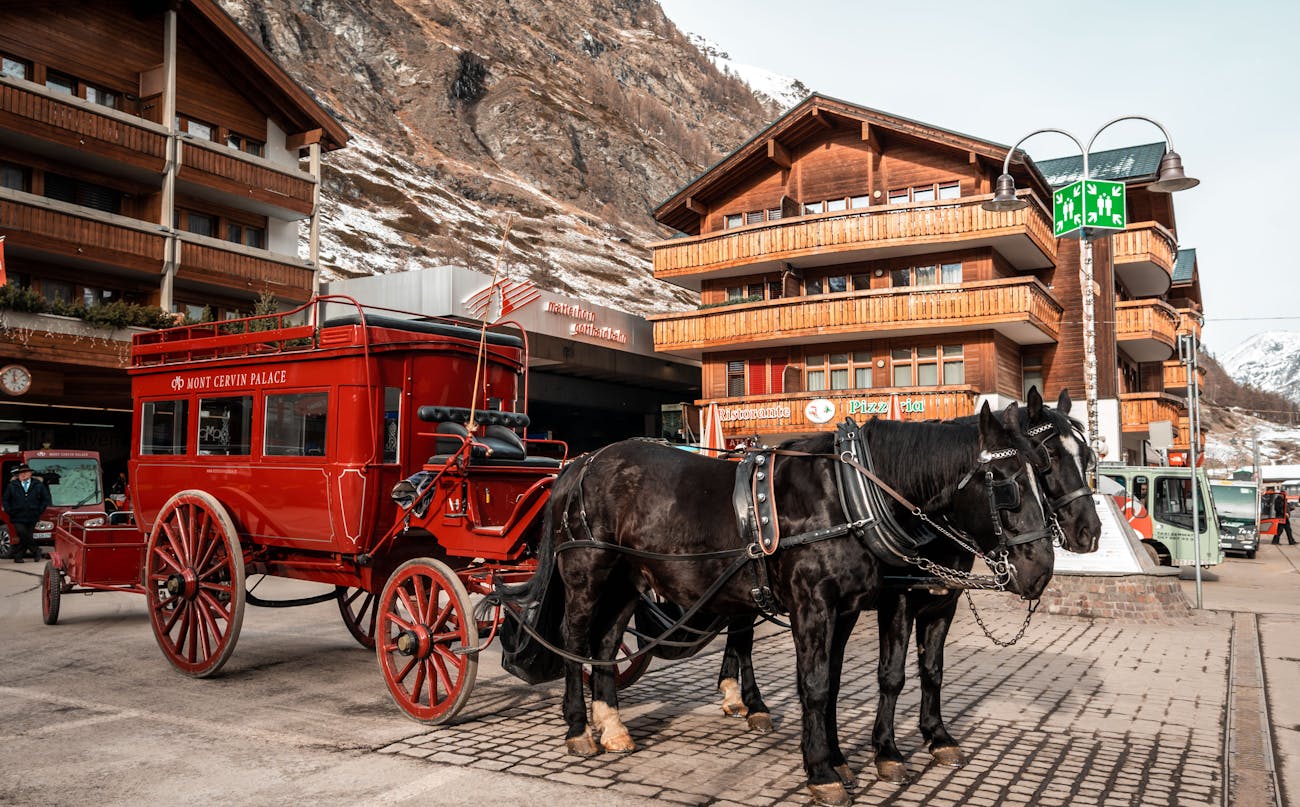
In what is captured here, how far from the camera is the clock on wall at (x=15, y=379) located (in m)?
22.4

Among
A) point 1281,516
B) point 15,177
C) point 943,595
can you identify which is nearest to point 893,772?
point 943,595

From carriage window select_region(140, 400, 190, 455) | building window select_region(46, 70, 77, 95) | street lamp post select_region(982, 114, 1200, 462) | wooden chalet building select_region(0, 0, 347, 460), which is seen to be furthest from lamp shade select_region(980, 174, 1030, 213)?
building window select_region(46, 70, 77, 95)

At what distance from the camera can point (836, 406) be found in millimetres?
31453

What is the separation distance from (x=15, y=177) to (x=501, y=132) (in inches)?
4053

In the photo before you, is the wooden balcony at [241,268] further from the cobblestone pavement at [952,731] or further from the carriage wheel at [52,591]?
the cobblestone pavement at [952,731]

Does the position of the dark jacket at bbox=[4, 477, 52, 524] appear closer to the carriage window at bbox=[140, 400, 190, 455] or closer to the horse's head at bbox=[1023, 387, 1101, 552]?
the carriage window at bbox=[140, 400, 190, 455]

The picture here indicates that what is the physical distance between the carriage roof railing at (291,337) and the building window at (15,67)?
820 inches

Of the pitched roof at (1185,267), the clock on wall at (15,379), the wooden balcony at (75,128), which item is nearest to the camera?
the clock on wall at (15,379)

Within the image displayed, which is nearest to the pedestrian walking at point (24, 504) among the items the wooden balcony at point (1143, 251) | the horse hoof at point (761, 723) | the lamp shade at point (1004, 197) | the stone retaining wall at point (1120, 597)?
the horse hoof at point (761, 723)

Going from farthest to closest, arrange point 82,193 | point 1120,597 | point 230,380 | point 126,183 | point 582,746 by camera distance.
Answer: point 126,183
point 82,193
point 1120,597
point 230,380
point 582,746

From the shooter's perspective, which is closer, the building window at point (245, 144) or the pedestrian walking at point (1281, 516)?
the building window at point (245, 144)

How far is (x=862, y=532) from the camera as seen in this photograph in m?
5.47

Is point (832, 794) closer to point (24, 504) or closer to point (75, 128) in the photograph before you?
point (24, 504)

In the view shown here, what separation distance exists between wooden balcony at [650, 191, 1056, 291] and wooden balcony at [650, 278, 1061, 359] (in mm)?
1464
